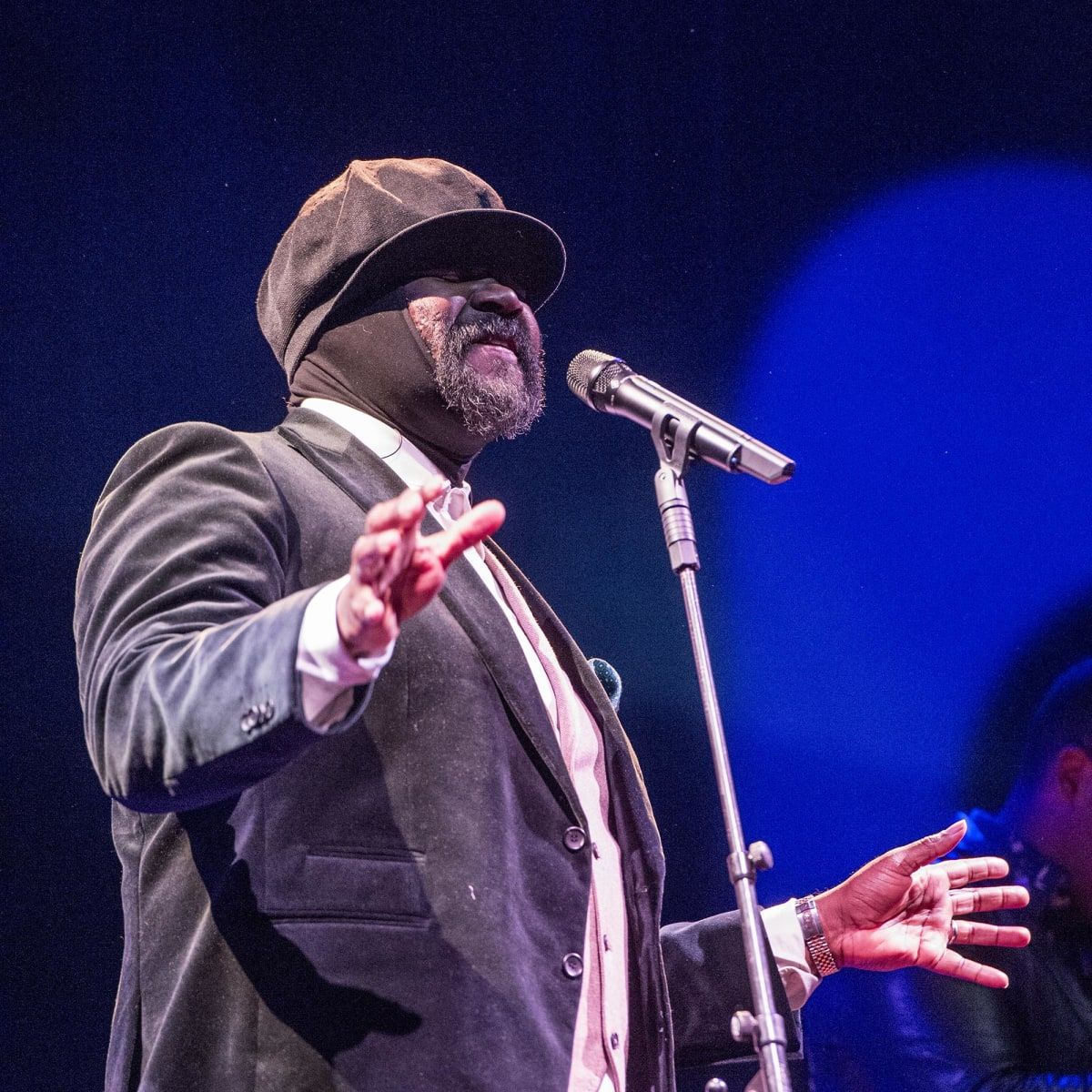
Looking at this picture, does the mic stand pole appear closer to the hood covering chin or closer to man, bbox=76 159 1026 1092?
man, bbox=76 159 1026 1092

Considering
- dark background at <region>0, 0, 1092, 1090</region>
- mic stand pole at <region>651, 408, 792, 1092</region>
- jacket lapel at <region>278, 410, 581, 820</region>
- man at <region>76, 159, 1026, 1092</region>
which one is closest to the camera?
man at <region>76, 159, 1026, 1092</region>

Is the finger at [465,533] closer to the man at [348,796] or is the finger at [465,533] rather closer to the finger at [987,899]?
the man at [348,796]

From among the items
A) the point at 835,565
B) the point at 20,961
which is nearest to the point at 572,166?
the point at 835,565

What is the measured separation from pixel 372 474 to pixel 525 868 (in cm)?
56

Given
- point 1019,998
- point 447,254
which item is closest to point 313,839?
point 447,254

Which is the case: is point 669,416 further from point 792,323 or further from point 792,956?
point 792,323

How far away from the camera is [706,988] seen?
1.93 m

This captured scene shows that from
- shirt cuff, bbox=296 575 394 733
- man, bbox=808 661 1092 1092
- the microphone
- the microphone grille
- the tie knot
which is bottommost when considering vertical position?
man, bbox=808 661 1092 1092

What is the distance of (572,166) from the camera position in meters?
3.48

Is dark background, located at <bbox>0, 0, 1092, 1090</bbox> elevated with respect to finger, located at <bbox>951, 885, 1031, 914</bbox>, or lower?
elevated

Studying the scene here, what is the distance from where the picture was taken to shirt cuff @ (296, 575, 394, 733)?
1.08 meters

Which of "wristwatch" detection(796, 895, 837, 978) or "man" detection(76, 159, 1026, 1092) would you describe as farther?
"wristwatch" detection(796, 895, 837, 978)

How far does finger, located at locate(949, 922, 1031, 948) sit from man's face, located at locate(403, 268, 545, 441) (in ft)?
3.38

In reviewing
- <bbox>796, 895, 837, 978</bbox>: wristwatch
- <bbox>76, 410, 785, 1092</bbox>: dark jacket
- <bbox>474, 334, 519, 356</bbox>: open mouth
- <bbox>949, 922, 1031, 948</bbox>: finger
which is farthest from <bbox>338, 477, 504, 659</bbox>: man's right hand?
<bbox>949, 922, 1031, 948</bbox>: finger
